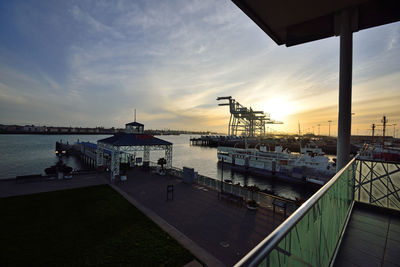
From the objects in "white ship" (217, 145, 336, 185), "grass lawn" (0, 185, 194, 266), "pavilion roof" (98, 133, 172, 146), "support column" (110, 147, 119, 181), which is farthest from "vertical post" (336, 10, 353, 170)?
"white ship" (217, 145, 336, 185)

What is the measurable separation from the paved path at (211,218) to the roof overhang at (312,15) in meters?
8.21

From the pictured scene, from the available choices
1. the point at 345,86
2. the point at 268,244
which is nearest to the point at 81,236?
the point at 268,244

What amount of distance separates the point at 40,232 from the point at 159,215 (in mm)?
5788

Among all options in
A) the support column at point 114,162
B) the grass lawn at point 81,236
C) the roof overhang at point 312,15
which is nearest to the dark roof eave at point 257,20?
the roof overhang at point 312,15

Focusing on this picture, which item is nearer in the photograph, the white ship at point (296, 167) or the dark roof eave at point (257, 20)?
the dark roof eave at point (257, 20)

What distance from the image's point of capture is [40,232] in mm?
8633

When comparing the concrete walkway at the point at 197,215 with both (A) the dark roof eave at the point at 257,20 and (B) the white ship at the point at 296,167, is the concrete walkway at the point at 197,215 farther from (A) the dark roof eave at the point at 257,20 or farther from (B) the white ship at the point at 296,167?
(B) the white ship at the point at 296,167

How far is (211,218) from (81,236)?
6711 millimetres

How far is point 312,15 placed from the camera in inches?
177

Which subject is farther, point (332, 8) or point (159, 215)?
point (159, 215)

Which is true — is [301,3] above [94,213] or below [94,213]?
above

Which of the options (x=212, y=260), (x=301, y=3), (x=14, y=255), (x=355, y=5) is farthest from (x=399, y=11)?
(x=14, y=255)

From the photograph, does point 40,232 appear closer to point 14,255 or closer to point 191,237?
point 14,255

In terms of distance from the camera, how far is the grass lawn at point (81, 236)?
6973mm
